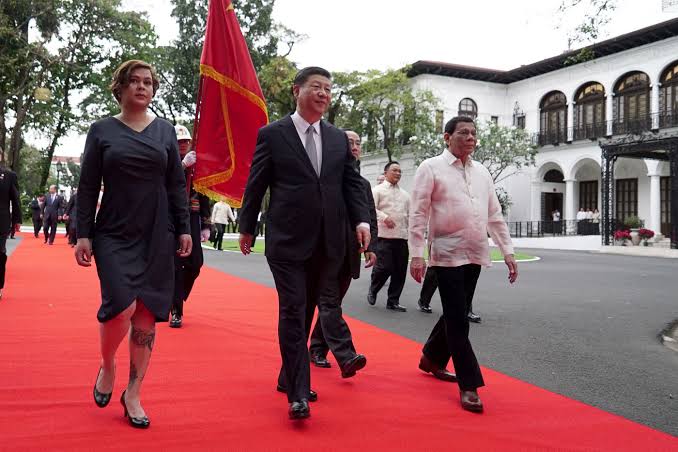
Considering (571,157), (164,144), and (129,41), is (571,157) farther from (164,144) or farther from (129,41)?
(164,144)

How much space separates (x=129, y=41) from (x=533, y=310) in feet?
97.9

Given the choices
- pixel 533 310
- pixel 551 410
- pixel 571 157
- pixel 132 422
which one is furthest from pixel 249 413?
pixel 571 157

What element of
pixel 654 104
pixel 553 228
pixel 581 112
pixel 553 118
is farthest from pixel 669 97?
pixel 553 228

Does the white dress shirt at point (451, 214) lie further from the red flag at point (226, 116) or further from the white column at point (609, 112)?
the white column at point (609, 112)

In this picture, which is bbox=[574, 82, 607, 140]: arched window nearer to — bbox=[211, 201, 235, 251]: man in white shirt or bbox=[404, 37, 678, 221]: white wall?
bbox=[404, 37, 678, 221]: white wall

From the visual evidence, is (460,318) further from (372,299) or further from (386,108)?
(386,108)

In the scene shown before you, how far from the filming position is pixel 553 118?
40125 millimetres

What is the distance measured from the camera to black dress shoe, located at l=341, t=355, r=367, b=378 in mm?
4020

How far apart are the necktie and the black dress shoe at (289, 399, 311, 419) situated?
127 centimetres

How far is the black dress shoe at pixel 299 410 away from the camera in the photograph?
329 centimetres

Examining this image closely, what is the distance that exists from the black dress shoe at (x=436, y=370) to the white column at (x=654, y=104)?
1343 inches

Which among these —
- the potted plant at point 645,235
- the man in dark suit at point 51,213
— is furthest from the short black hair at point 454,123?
the potted plant at point 645,235

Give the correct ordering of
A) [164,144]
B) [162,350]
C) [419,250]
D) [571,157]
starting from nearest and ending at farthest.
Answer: [164,144], [419,250], [162,350], [571,157]

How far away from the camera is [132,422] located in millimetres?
3205
